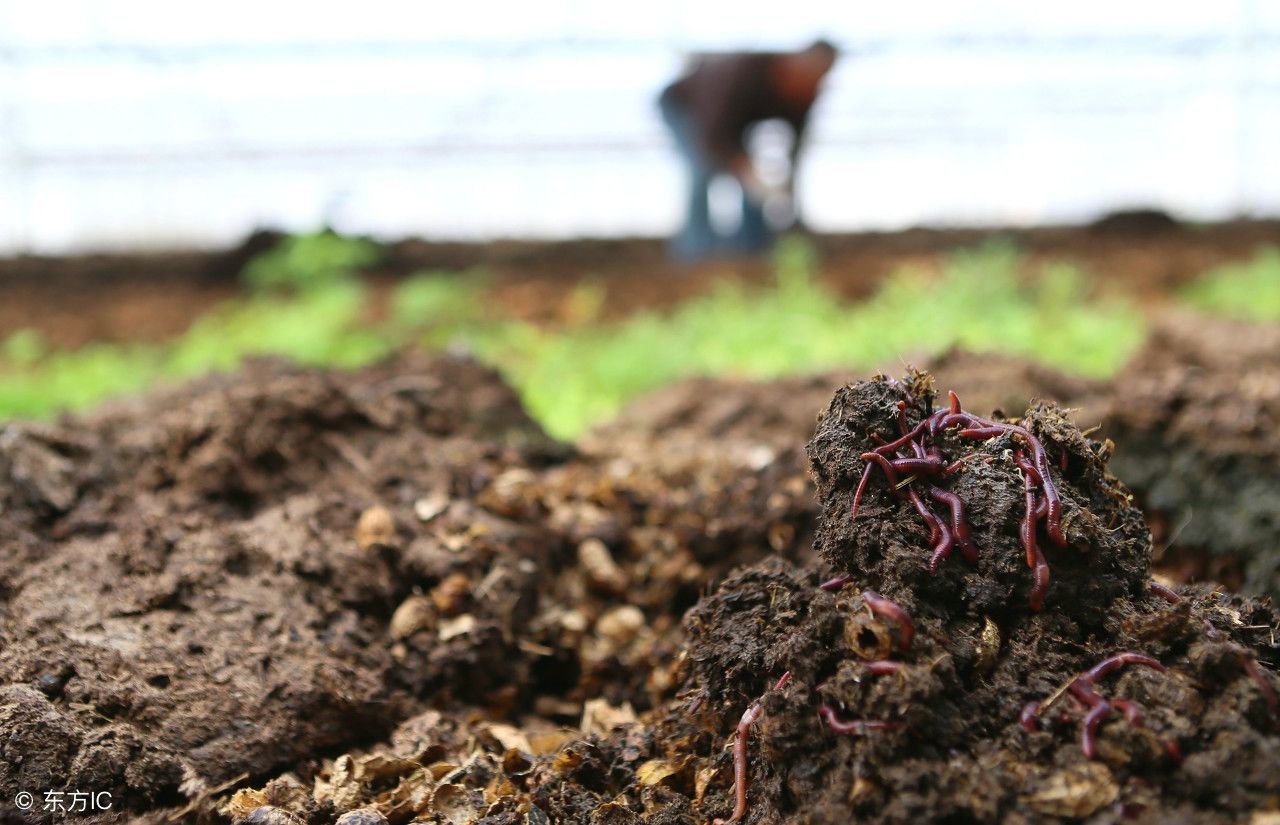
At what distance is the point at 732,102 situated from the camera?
10.4 meters

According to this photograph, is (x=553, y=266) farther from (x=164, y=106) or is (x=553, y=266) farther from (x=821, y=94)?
(x=164, y=106)

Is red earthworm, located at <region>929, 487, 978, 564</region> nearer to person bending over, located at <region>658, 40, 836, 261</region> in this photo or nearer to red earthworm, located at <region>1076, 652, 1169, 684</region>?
red earthworm, located at <region>1076, 652, 1169, 684</region>

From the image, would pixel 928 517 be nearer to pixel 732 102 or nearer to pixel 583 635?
pixel 583 635

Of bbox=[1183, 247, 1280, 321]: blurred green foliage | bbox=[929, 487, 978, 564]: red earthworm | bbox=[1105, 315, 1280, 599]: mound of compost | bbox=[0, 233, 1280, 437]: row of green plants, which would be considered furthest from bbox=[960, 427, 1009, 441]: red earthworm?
bbox=[1183, 247, 1280, 321]: blurred green foliage

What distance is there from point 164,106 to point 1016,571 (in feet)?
54.0

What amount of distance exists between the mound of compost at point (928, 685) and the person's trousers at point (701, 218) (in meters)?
9.36

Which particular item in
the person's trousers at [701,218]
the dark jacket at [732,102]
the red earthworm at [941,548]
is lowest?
the red earthworm at [941,548]

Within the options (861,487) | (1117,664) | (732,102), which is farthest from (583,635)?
(732,102)

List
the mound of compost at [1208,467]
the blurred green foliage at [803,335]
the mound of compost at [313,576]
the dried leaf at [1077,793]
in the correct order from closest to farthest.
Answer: the dried leaf at [1077,793], the mound of compost at [313,576], the mound of compost at [1208,467], the blurred green foliage at [803,335]

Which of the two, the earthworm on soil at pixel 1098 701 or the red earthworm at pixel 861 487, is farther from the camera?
the red earthworm at pixel 861 487

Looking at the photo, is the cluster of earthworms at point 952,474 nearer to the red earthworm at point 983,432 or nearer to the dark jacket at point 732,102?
the red earthworm at point 983,432

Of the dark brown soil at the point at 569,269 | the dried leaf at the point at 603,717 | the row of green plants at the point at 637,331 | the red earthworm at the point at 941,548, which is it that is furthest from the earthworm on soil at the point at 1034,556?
the dark brown soil at the point at 569,269

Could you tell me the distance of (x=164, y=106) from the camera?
591 inches

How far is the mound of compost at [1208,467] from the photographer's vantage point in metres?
2.71
